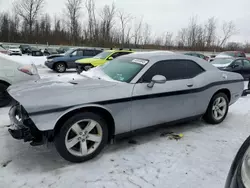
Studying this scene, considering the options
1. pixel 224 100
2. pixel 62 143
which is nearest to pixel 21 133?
pixel 62 143

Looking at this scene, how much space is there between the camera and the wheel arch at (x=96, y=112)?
269cm

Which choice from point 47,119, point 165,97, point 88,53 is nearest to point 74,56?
point 88,53

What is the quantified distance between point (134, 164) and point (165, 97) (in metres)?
1.22

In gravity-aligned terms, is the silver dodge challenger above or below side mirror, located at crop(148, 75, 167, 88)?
below

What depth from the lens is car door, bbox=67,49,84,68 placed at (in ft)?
43.2

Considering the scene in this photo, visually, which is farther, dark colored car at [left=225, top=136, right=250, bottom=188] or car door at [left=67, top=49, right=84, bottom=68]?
car door at [left=67, top=49, right=84, bottom=68]

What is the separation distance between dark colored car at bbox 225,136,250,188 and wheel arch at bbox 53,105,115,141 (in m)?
1.74

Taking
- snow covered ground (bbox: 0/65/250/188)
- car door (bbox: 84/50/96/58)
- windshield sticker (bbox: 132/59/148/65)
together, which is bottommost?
snow covered ground (bbox: 0/65/250/188)

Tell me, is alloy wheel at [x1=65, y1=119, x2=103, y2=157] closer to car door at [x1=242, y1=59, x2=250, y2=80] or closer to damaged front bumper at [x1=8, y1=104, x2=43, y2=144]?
damaged front bumper at [x1=8, y1=104, x2=43, y2=144]

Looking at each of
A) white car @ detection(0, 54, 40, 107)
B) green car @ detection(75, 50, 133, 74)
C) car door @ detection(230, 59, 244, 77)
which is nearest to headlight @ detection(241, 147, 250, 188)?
white car @ detection(0, 54, 40, 107)

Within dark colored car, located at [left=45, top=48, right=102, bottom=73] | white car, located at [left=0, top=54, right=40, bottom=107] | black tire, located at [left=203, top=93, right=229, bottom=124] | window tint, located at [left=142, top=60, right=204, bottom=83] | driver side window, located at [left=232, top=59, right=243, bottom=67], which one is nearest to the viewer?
window tint, located at [left=142, top=60, right=204, bottom=83]

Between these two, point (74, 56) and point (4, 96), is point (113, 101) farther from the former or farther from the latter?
point (74, 56)

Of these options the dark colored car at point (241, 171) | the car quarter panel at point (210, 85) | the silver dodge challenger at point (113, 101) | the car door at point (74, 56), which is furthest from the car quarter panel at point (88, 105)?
the car door at point (74, 56)

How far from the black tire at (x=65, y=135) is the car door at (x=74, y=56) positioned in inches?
430
